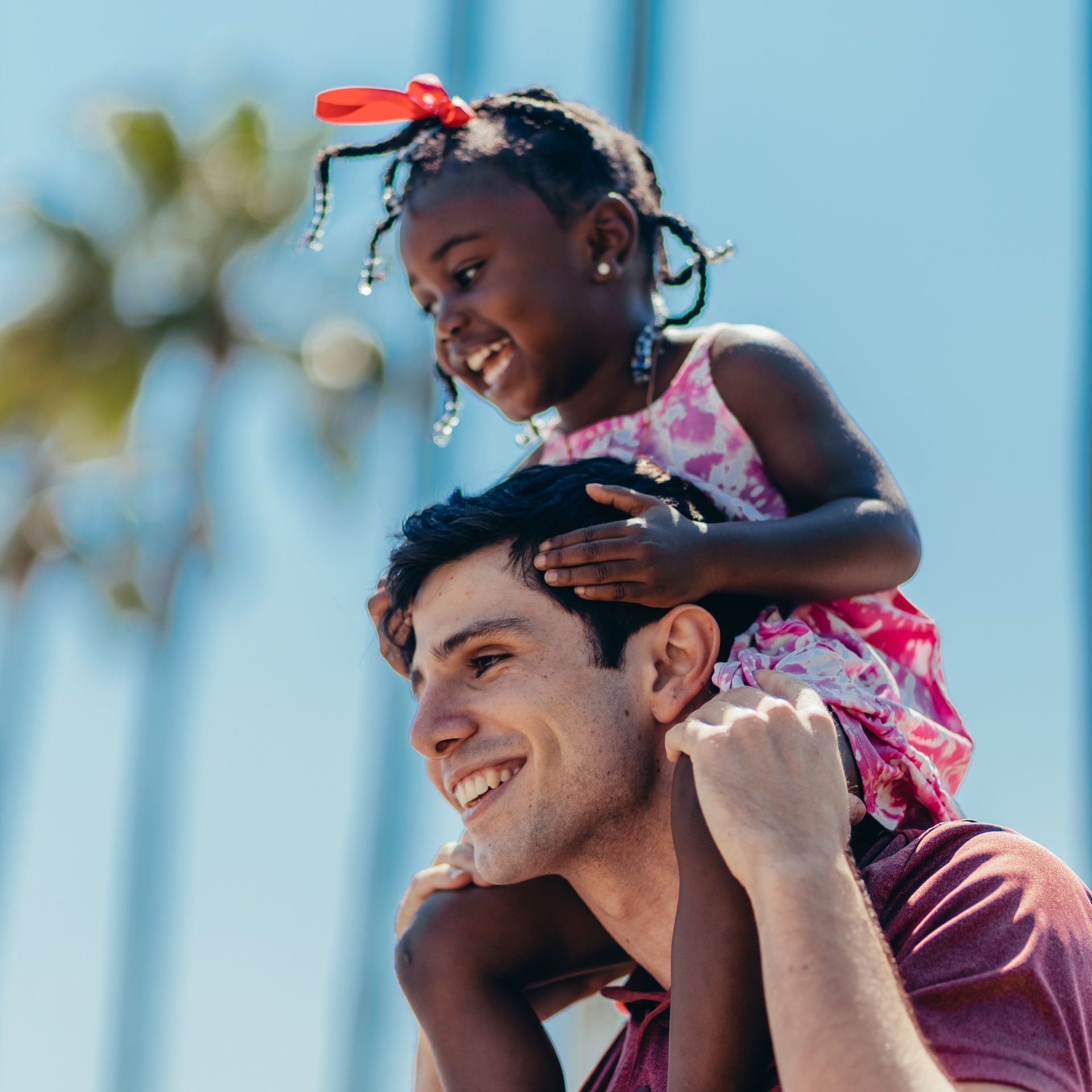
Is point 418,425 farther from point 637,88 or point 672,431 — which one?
point 672,431

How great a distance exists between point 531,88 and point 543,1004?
240cm

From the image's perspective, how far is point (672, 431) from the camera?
11.9 feet

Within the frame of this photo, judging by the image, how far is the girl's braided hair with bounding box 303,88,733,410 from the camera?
3998 mm

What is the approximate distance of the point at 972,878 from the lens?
2.59 meters

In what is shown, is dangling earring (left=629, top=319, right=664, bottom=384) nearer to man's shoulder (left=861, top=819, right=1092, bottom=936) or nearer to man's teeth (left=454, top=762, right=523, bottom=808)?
man's teeth (left=454, top=762, right=523, bottom=808)

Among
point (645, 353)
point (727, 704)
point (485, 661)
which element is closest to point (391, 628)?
point (485, 661)

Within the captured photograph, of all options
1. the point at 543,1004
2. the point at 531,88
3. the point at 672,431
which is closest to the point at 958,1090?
the point at 543,1004

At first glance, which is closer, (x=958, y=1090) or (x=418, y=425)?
(x=958, y=1090)

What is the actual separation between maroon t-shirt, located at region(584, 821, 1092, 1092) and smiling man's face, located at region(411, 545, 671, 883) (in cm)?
52

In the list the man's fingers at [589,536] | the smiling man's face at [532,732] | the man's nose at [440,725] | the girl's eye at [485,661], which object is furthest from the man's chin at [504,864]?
the man's fingers at [589,536]

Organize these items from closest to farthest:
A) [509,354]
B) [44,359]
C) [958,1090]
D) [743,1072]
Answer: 1. [958,1090]
2. [743,1072]
3. [509,354]
4. [44,359]

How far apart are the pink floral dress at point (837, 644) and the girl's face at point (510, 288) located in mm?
185

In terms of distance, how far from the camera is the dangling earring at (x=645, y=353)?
12.5ft

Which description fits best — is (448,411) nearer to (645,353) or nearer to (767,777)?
(645,353)
